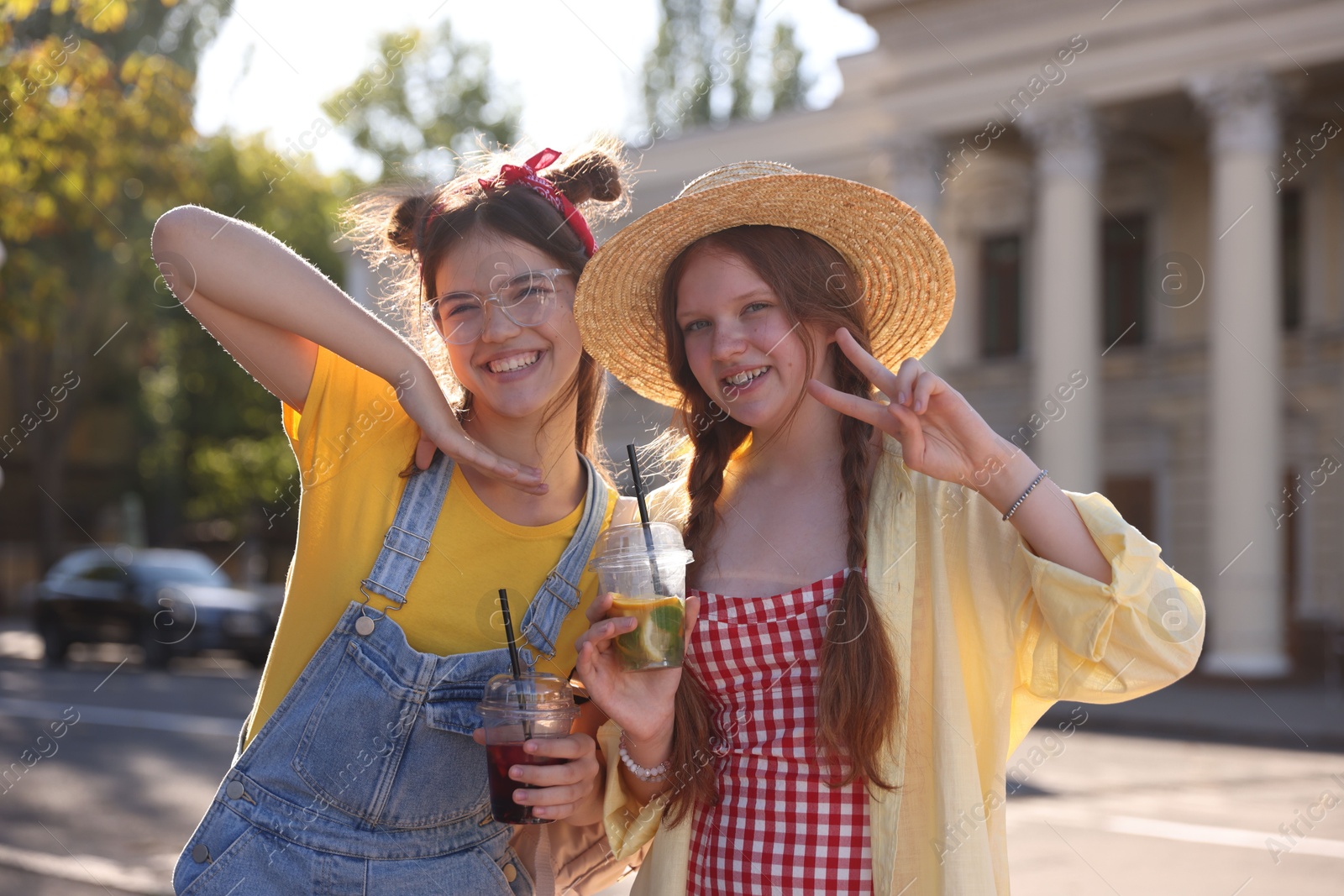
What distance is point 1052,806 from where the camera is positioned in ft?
25.9

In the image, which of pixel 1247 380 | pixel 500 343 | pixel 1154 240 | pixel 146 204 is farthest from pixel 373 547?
pixel 1154 240

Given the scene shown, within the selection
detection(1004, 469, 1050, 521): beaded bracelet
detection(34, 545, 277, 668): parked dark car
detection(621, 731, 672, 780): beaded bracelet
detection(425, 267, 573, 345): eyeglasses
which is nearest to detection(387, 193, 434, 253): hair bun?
detection(425, 267, 573, 345): eyeglasses

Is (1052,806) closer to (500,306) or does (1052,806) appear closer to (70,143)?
(500,306)

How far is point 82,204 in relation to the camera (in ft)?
31.5

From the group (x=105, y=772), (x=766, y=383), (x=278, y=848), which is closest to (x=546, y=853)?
(x=278, y=848)

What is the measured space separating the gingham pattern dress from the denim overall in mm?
375

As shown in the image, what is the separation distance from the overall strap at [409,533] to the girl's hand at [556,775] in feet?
1.01

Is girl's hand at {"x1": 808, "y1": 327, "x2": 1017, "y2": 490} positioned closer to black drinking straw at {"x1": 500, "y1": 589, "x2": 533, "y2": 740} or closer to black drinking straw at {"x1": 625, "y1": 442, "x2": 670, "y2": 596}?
black drinking straw at {"x1": 625, "y1": 442, "x2": 670, "y2": 596}

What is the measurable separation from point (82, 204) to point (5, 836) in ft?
16.5

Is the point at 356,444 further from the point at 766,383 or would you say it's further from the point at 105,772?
the point at 105,772

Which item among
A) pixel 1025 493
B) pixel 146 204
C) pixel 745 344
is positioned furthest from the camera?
pixel 146 204

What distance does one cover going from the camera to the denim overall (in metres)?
2.11

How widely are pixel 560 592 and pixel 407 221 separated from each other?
0.87 meters

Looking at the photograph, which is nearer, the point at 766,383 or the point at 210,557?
the point at 766,383
